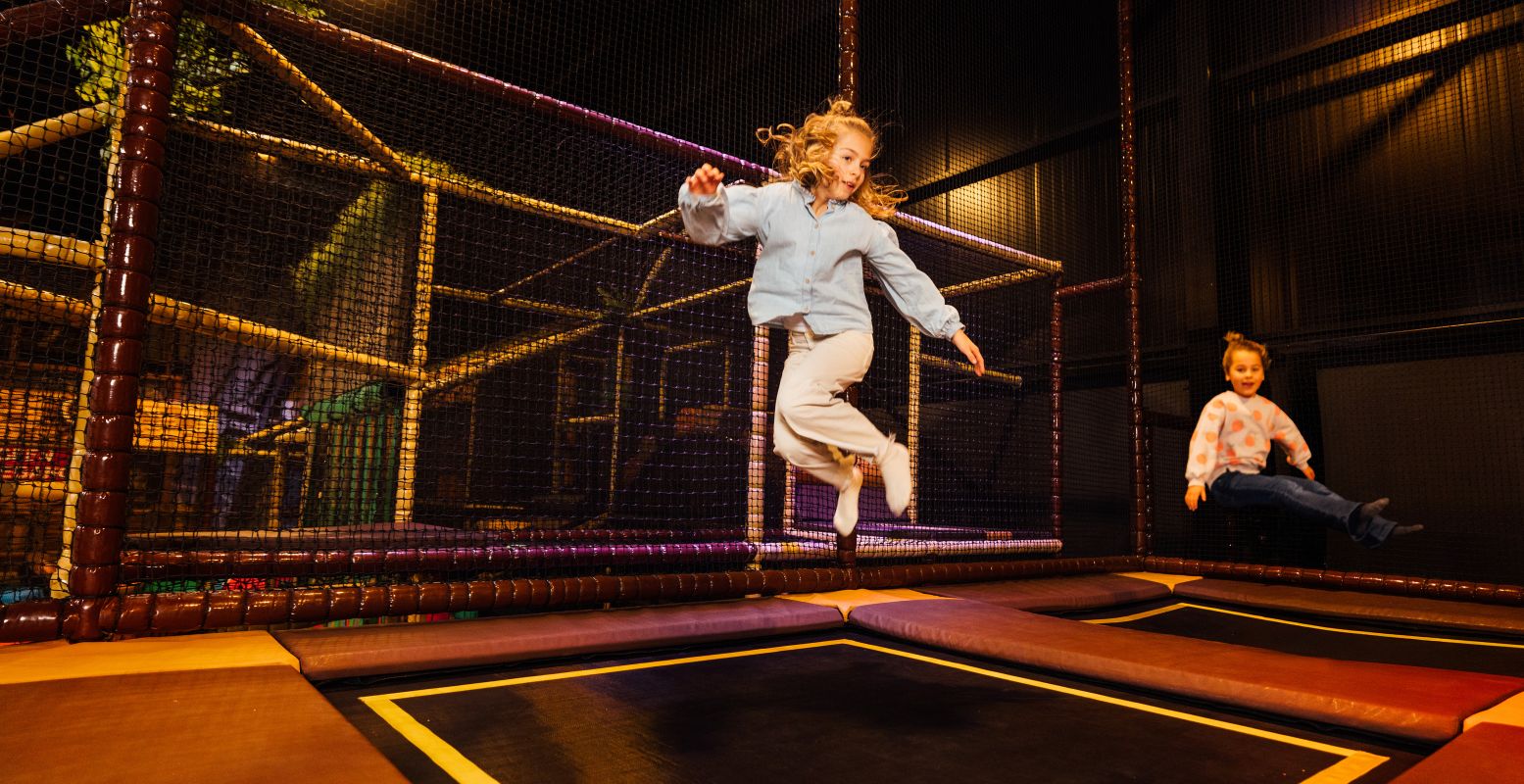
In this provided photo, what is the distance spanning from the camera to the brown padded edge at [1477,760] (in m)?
1.11

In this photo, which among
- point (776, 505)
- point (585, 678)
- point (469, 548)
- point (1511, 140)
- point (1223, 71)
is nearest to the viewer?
point (585, 678)

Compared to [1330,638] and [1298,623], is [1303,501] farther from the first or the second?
[1330,638]

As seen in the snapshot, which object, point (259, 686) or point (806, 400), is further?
point (806, 400)

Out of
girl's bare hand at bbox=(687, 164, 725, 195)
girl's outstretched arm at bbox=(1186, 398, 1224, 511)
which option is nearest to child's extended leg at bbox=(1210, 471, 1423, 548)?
girl's outstretched arm at bbox=(1186, 398, 1224, 511)

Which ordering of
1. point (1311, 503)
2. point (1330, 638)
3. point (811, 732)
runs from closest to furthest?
point (811, 732) < point (1330, 638) < point (1311, 503)

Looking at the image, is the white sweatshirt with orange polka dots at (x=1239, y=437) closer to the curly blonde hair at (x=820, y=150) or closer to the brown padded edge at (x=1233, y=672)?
the brown padded edge at (x=1233, y=672)

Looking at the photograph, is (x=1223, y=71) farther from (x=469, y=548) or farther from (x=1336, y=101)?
(x=469, y=548)

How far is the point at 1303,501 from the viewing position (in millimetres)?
3156

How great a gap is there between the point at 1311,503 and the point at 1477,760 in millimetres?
2277

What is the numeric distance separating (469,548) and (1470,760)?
2.43 meters

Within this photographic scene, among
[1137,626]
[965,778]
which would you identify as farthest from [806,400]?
[1137,626]

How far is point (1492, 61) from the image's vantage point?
3797 mm

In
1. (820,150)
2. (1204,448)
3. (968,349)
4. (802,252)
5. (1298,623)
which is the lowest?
(1298,623)

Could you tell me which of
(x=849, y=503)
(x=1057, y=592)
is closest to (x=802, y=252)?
(x=849, y=503)
